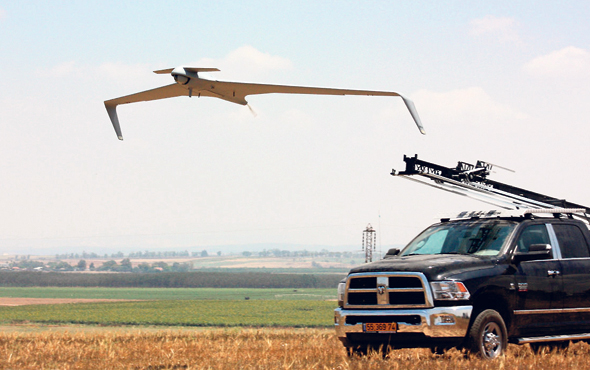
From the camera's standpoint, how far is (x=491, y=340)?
9.30 meters

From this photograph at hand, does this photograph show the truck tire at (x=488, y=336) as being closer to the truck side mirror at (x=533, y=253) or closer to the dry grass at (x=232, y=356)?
the dry grass at (x=232, y=356)

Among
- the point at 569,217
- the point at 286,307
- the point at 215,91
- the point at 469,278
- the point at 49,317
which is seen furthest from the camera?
the point at 286,307

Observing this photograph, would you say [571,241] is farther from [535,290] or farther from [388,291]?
[388,291]

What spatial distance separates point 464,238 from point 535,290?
4.04 feet

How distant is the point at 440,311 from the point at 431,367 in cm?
80

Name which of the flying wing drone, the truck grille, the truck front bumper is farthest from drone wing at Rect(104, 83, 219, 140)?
the truck front bumper

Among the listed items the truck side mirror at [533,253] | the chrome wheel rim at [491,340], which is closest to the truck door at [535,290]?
the truck side mirror at [533,253]

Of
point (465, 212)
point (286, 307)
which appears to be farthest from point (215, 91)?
point (286, 307)

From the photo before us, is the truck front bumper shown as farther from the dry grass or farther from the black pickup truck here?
the dry grass

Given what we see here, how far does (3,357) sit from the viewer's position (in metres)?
10.3

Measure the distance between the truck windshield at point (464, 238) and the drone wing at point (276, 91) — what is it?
1851 millimetres

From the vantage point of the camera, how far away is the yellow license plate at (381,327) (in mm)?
9148

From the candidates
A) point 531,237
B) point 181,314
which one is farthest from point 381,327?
point 181,314

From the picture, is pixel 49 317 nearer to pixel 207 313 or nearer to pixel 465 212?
pixel 207 313
